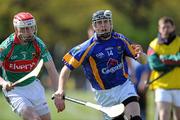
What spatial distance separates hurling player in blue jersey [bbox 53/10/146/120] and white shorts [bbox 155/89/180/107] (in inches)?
83.5

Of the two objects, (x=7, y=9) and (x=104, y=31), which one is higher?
(x=104, y=31)

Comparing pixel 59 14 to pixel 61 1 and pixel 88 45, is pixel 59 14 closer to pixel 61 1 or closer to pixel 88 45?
pixel 61 1

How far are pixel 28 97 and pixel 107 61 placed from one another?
1265 mm

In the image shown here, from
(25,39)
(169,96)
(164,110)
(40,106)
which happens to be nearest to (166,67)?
(169,96)

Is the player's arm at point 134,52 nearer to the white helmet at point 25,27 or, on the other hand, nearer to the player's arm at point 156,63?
the white helmet at point 25,27

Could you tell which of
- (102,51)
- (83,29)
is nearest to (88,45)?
(102,51)

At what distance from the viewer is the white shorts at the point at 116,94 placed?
38.6ft

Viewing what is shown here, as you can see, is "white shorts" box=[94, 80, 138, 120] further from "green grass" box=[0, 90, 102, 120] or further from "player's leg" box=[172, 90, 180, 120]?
"green grass" box=[0, 90, 102, 120]

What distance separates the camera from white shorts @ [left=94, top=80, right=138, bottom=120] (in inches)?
464

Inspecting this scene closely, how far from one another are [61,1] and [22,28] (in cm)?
1885

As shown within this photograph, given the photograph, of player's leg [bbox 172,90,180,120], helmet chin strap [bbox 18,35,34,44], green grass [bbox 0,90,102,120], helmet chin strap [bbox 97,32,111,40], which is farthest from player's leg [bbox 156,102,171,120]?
green grass [bbox 0,90,102,120]

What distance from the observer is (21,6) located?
26438mm

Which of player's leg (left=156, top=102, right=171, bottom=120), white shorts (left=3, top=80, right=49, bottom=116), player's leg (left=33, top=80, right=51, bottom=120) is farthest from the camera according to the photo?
player's leg (left=156, top=102, right=171, bottom=120)

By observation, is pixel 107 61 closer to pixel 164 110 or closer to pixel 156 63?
pixel 156 63
